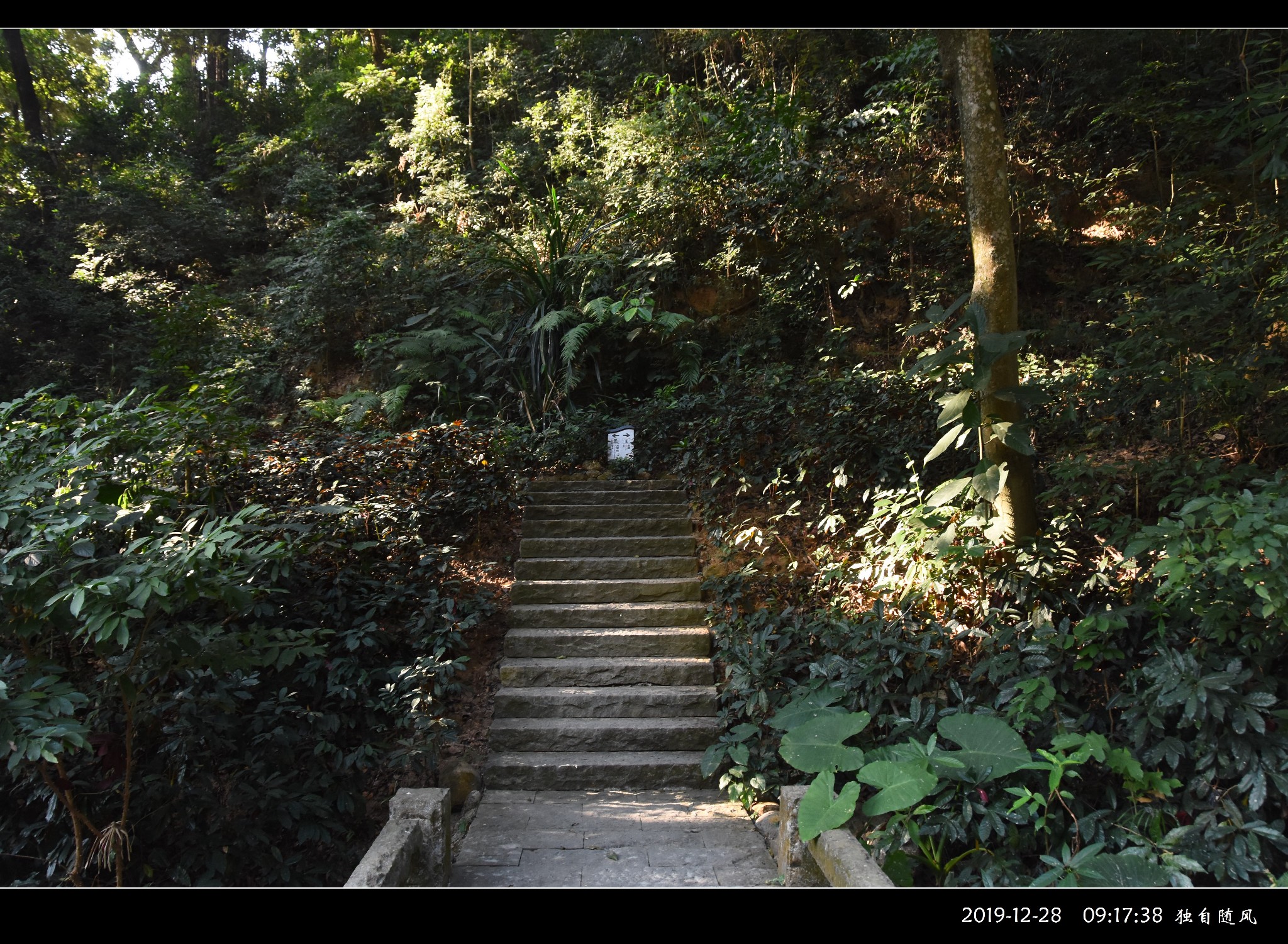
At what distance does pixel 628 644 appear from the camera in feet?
14.2

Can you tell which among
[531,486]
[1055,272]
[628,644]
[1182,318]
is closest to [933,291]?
[1055,272]

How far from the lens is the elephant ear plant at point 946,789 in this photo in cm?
222

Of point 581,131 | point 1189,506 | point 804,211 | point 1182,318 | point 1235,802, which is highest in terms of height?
point 581,131

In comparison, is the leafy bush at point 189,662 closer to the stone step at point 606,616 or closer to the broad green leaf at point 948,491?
the stone step at point 606,616

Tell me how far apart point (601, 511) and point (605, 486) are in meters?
0.51

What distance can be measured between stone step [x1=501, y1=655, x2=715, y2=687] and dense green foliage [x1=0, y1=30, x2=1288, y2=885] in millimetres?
218

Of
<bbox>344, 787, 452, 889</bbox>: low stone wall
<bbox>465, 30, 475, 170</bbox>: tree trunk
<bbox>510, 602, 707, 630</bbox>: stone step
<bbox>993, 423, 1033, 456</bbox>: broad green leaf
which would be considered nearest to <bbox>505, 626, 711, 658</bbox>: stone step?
<bbox>510, 602, 707, 630</bbox>: stone step

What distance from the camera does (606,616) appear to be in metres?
4.56

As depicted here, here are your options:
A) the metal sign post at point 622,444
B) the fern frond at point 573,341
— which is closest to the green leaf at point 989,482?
the metal sign post at point 622,444

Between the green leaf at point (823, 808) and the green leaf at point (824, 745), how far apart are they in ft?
0.46

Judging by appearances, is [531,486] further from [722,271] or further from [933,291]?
[933,291]

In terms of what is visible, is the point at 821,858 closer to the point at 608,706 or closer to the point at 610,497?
the point at 608,706

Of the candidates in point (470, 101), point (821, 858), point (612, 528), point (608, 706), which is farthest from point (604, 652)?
point (470, 101)

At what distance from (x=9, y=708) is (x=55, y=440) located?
121 cm
